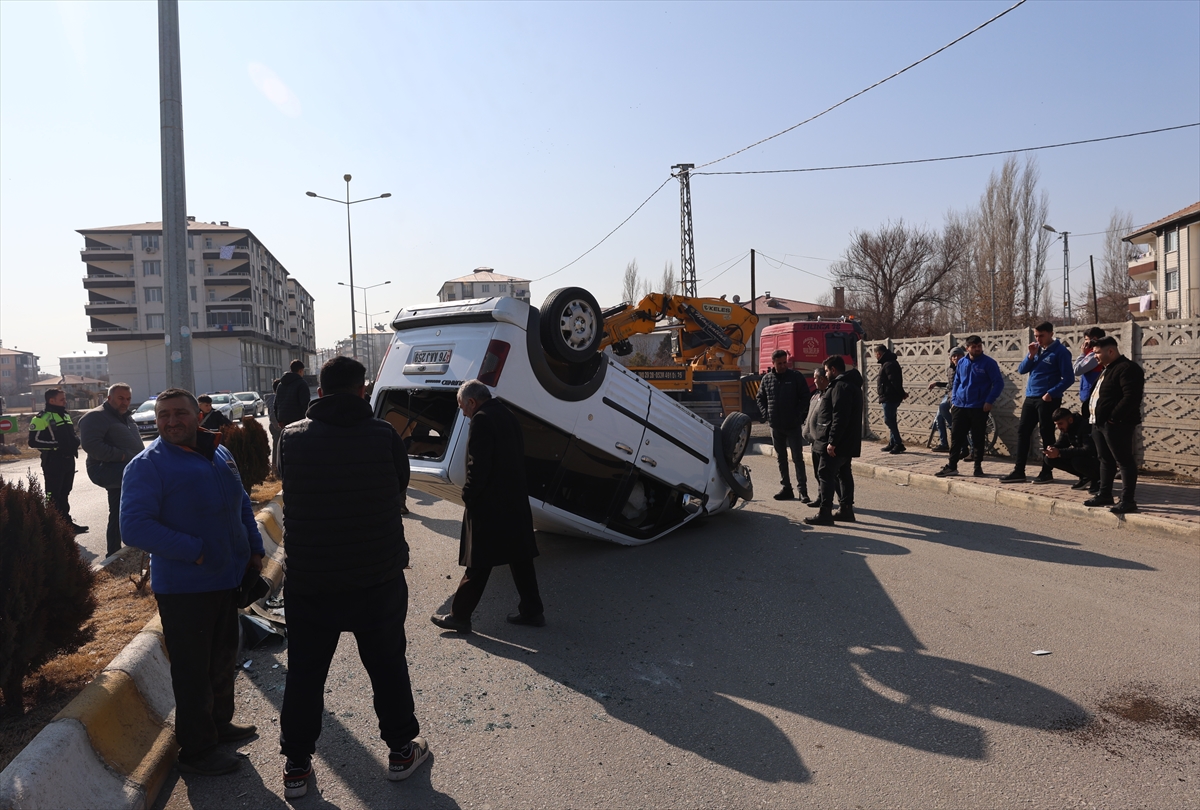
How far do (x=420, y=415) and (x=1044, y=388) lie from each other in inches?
307

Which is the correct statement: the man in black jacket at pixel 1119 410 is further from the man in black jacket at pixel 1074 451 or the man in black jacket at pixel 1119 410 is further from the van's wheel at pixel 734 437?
the van's wheel at pixel 734 437

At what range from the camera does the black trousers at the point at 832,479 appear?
8.09 metres

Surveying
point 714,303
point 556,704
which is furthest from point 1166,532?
point 714,303

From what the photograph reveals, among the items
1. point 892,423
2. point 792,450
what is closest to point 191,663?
point 792,450

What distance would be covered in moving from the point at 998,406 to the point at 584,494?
8.60 m

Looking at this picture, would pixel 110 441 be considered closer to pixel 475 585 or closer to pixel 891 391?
pixel 475 585

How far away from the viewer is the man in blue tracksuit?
9430 mm

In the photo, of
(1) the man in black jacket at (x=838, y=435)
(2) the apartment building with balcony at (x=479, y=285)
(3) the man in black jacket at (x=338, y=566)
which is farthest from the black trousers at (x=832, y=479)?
(2) the apartment building with balcony at (x=479, y=285)

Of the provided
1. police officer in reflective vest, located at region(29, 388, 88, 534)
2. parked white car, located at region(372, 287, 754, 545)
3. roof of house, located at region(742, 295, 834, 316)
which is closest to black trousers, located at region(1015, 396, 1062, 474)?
parked white car, located at region(372, 287, 754, 545)

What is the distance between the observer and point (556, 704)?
159 inches

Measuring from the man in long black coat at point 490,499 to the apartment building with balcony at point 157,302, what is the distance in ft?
245

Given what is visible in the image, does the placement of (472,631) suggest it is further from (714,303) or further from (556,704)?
(714,303)

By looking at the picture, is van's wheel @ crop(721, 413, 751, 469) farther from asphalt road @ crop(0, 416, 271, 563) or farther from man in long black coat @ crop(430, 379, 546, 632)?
Result: asphalt road @ crop(0, 416, 271, 563)

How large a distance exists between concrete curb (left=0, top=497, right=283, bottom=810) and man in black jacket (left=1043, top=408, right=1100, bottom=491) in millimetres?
9413
